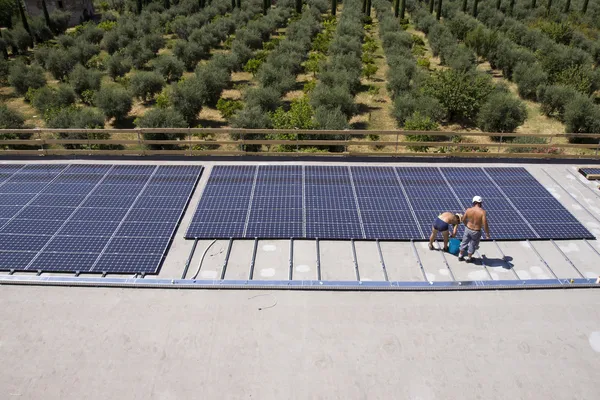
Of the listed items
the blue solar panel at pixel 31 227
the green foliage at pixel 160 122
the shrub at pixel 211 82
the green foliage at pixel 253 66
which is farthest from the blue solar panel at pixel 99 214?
the green foliage at pixel 253 66

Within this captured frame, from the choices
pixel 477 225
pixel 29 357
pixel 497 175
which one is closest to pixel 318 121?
pixel 497 175

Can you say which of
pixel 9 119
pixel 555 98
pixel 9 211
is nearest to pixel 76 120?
pixel 9 119

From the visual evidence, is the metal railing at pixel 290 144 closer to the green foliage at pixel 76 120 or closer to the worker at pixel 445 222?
the green foliage at pixel 76 120

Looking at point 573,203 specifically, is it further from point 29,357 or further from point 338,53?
point 338,53

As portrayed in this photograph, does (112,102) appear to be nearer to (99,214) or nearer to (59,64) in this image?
(59,64)

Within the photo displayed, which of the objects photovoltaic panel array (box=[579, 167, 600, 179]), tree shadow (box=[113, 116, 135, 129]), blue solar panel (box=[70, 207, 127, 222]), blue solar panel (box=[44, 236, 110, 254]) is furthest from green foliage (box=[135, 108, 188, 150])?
photovoltaic panel array (box=[579, 167, 600, 179])
